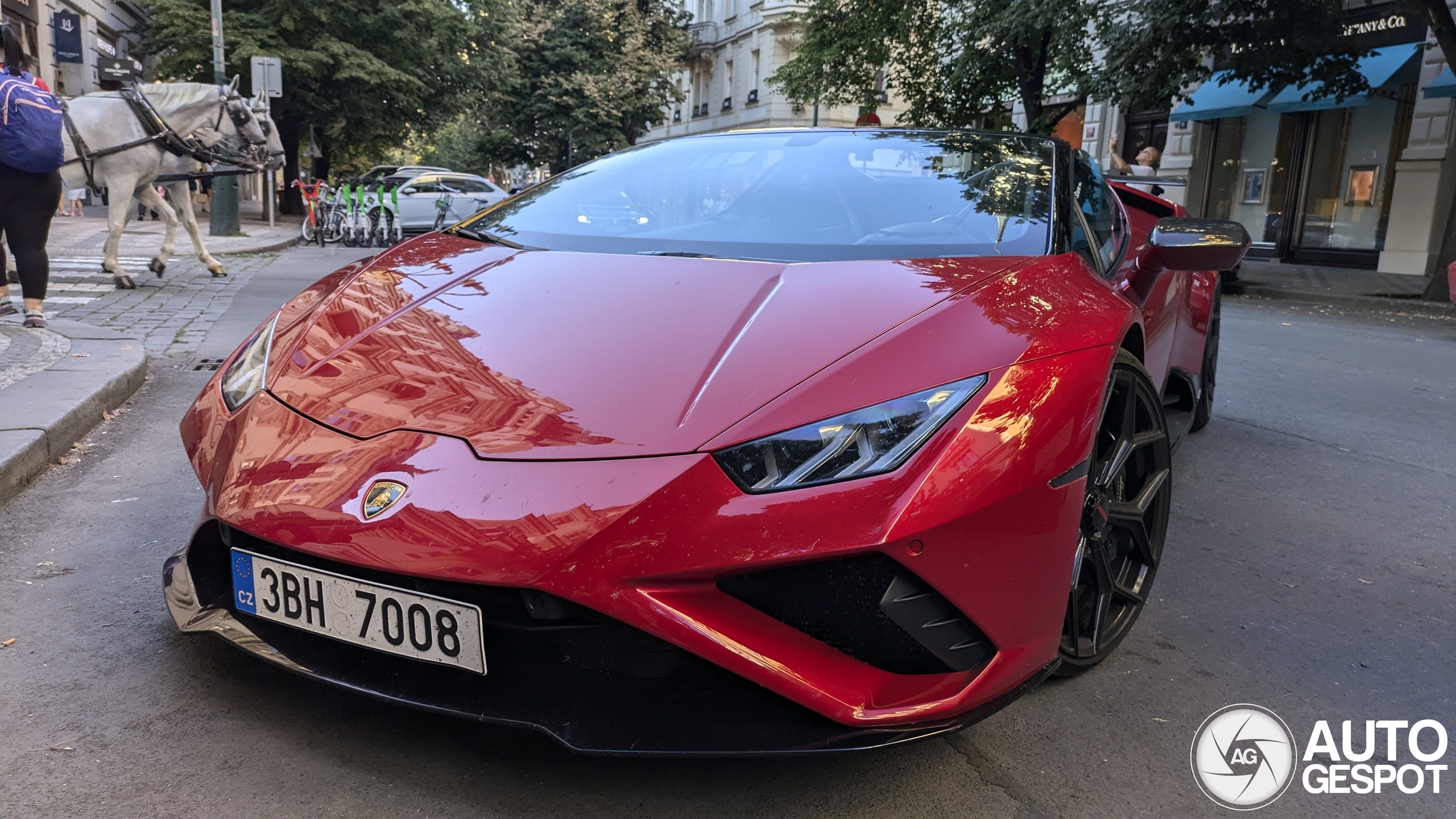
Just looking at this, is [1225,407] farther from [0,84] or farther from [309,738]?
[0,84]

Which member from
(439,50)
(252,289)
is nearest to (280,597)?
(252,289)

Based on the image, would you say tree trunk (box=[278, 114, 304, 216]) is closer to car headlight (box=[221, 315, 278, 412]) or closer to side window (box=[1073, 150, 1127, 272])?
side window (box=[1073, 150, 1127, 272])

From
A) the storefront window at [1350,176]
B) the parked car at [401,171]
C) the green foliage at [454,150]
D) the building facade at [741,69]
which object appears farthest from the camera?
the building facade at [741,69]

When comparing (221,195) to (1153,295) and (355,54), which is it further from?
(1153,295)

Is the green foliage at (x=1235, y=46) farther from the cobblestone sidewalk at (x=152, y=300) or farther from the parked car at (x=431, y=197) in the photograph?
the parked car at (x=431, y=197)

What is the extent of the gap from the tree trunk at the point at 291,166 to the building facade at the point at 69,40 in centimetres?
385

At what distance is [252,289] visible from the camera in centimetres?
967

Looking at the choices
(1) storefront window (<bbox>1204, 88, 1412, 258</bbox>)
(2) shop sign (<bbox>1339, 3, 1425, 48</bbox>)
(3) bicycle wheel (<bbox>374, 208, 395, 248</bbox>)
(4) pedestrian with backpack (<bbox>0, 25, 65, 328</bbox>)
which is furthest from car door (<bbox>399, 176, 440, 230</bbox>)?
(2) shop sign (<bbox>1339, 3, 1425, 48</bbox>)

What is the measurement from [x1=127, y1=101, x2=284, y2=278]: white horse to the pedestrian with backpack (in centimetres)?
331

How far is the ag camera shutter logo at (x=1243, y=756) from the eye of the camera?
2025mm

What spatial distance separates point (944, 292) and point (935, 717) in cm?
86

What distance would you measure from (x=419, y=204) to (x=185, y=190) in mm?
11624

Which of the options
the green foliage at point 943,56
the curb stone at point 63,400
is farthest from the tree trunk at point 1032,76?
the curb stone at point 63,400

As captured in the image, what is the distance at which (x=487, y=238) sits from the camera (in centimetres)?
296
